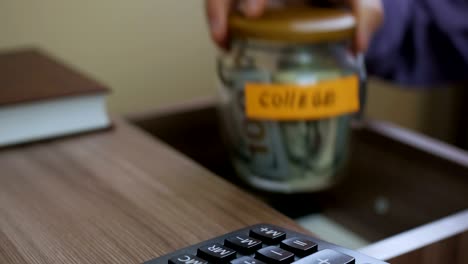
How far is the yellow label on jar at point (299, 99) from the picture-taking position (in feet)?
1.48

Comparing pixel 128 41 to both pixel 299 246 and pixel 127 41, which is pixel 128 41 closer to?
pixel 127 41

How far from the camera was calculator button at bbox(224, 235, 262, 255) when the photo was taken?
0.30 metres

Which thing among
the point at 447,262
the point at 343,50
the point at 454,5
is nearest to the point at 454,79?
the point at 454,5

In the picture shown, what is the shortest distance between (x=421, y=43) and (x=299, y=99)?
0.19 meters

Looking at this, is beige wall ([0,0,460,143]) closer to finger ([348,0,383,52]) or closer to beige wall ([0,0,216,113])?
beige wall ([0,0,216,113])

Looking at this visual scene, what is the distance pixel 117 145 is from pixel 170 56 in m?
0.37

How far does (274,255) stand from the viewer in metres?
0.29

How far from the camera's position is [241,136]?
1.64ft

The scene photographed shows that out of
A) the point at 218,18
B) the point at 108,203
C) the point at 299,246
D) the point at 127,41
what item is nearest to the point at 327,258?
the point at 299,246

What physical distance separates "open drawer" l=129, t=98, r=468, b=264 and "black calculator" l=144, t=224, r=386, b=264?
0.18m

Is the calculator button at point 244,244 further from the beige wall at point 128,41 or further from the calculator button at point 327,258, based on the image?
the beige wall at point 128,41

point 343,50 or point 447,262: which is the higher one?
point 343,50

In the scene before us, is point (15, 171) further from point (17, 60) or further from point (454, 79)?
point (454, 79)

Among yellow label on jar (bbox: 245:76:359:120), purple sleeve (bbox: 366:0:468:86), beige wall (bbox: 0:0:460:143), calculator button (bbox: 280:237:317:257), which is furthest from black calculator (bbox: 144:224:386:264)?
beige wall (bbox: 0:0:460:143)
